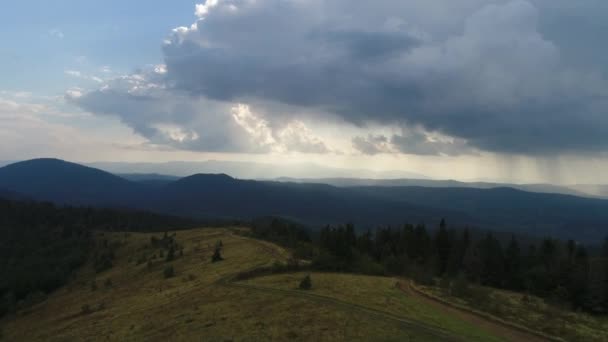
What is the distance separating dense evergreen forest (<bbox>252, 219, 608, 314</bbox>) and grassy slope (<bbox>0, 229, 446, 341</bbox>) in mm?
10857

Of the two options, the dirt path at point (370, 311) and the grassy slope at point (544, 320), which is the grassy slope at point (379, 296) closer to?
the dirt path at point (370, 311)

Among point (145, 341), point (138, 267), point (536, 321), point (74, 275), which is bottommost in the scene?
point (74, 275)

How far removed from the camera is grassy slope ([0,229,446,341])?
2802 centimetres

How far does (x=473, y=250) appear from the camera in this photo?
84.6 m

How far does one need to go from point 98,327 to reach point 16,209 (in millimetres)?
176159

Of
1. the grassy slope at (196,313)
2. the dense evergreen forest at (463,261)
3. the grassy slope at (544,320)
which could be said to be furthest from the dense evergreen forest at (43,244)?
the grassy slope at (544,320)

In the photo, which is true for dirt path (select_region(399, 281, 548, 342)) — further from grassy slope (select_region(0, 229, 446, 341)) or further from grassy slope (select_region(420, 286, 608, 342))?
grassy slope (select_region(0, 229, 446, 341))

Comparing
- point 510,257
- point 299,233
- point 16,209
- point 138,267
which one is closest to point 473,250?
point 510,257

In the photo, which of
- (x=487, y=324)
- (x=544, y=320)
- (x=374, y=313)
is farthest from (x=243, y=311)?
(x=544, y=320)

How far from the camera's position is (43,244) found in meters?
136

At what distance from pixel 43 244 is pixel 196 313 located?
131 meters

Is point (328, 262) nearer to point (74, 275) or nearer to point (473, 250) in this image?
point (473, 250)

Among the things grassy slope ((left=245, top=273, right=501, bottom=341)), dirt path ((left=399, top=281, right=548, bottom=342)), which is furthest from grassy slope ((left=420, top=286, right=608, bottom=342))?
grassy slope ((left=245, top=273, right=501, bottom=341))

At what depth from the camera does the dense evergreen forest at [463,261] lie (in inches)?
2224
